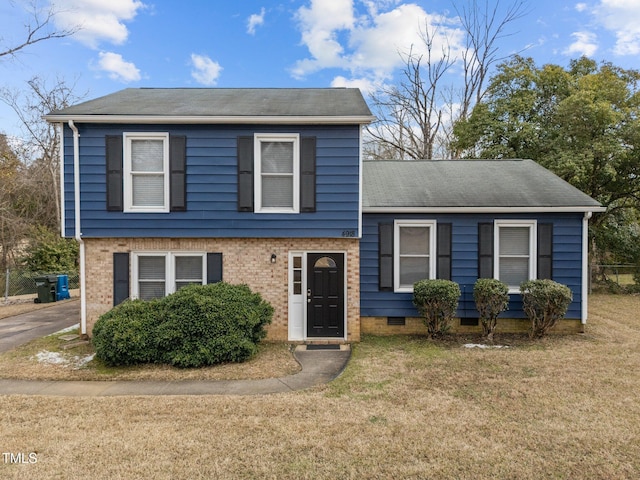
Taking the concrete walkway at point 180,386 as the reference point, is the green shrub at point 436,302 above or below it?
above

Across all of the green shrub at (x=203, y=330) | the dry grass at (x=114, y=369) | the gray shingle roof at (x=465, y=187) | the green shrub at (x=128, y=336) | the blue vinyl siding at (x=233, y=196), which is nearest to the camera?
the dry grass at (x=114, y=369)

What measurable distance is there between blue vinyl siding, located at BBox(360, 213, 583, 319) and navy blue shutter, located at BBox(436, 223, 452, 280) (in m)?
0.10

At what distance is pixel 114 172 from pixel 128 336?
3465 mm

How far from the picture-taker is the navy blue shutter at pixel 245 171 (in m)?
7.42

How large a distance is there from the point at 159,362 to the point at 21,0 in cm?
1539

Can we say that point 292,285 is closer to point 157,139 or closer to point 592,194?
point 157,139

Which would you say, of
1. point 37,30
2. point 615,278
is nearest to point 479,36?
point 615,278

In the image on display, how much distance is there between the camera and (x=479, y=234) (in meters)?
8.31

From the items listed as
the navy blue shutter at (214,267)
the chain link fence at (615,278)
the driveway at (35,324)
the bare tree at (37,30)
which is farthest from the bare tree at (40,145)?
the chain link fence at (615,278)

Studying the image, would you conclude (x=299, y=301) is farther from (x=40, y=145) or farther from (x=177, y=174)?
(x=40, y=145)

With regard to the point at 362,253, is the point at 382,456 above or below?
below

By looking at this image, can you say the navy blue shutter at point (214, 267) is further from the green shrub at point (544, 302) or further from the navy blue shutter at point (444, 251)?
the green shrub at point (544, 302)

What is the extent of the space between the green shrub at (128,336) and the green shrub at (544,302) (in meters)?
7.55

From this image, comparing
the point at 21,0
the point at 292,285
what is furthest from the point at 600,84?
the point at 21,0
